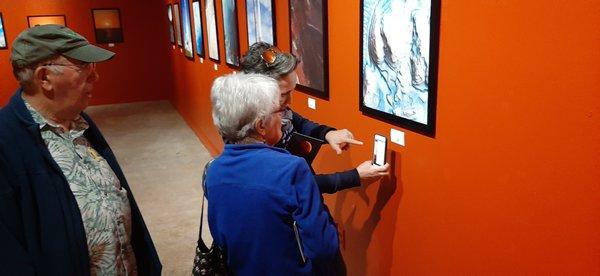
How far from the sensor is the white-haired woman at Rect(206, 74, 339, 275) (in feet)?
4.42

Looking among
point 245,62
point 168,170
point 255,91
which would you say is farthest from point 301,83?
point 168,170

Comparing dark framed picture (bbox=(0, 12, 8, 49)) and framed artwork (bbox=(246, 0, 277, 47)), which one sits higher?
framed artwork (bbox=(246, 0, 277, 47))

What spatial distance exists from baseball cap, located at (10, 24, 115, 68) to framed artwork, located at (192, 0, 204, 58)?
14.1 ft

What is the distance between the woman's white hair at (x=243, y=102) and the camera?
1344 mm

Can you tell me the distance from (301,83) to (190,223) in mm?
2038

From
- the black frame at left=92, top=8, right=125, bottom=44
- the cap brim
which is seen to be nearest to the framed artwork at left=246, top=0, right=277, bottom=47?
the cap brim

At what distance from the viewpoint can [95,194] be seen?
64.7 inches

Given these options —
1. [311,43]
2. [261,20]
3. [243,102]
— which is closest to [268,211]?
[243,102]

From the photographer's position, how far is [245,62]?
74.3 inches

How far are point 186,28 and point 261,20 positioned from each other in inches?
152

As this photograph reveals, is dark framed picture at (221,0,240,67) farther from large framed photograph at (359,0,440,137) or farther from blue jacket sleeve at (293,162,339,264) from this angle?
blue jacket sleeve at (293,162,339,264)

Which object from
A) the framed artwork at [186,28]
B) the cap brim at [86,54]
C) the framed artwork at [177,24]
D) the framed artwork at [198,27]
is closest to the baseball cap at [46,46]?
the cap brim at [86,54]

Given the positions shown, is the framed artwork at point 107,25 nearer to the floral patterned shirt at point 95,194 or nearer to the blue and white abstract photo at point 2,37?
the blue and white abstract photo at point 2,37

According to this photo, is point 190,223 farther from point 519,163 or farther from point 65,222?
point 519,163
